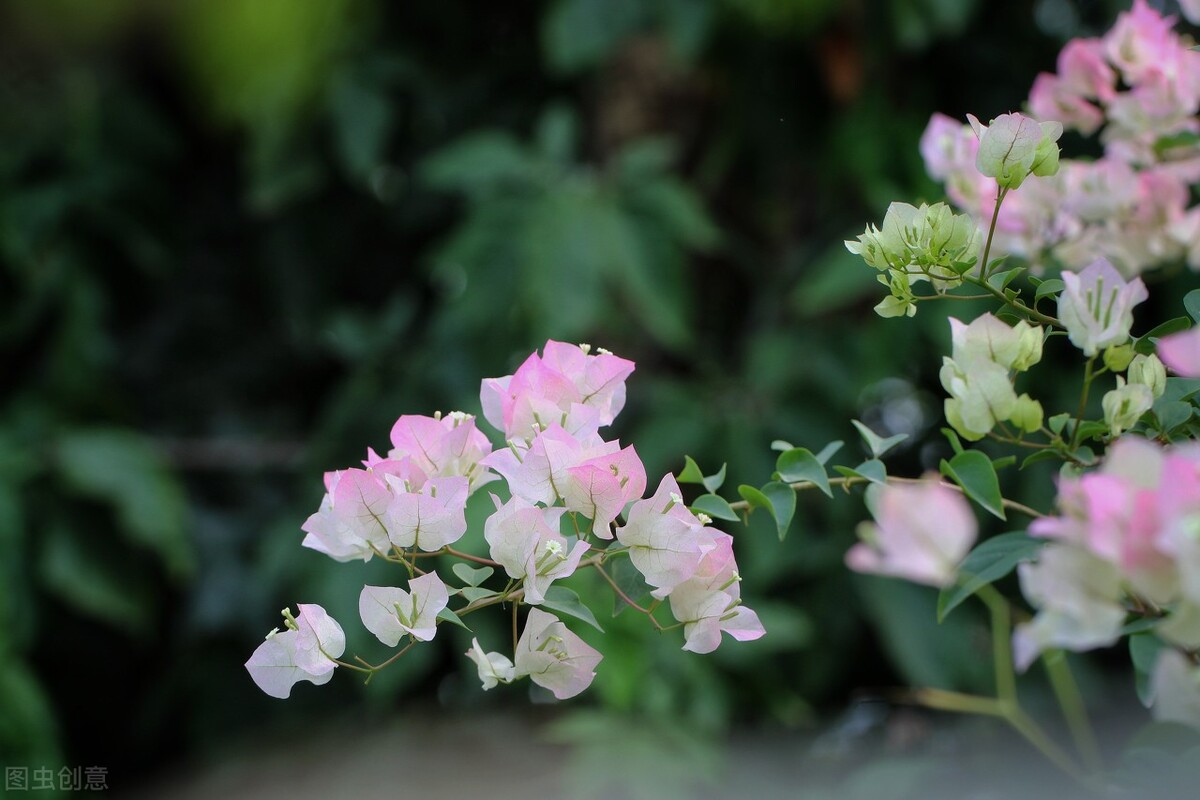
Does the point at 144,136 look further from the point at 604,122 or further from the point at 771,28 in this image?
the point at 771,28

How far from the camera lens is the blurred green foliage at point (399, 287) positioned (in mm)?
1089

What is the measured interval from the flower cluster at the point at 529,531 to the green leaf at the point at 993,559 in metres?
0.05

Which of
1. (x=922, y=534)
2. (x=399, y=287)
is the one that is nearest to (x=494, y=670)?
(x=922, y=534)

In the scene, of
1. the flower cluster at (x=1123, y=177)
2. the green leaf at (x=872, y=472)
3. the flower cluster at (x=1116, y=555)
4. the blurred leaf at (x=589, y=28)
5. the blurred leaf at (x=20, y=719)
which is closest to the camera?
the flower cluster at (x=1116, y=555)

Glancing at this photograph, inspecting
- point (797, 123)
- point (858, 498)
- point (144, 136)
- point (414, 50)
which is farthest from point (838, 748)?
point (144, 136)

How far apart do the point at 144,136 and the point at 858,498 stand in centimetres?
106

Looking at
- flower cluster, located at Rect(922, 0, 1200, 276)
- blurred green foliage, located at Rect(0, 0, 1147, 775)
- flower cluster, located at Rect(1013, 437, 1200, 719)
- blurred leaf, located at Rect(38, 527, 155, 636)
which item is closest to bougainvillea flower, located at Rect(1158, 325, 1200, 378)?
flower cluster, located at Rect(1013, 437, 1200, 719)

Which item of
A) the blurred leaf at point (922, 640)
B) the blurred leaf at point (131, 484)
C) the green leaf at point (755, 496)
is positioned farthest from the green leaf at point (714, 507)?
the blurred leaf at point (131, 484)

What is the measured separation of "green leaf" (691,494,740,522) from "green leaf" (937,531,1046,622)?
6cm

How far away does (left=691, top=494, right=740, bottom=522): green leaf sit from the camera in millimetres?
291

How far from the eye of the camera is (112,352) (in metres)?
1.50

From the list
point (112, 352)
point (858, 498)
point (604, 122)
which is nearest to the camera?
point (858, 498)

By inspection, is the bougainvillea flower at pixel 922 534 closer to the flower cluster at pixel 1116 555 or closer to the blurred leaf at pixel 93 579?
the flower cluster at pixel 1116 555

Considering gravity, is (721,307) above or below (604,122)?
below
